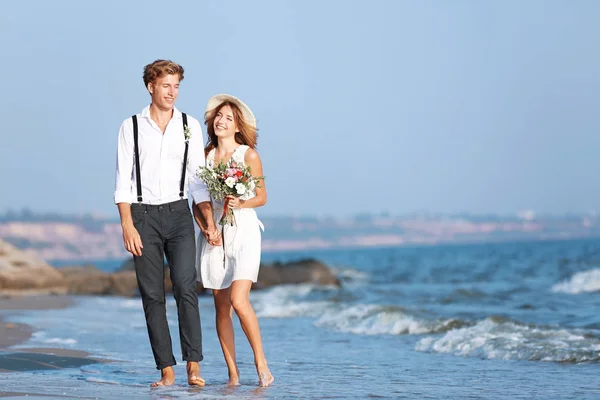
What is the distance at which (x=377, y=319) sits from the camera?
561 inches

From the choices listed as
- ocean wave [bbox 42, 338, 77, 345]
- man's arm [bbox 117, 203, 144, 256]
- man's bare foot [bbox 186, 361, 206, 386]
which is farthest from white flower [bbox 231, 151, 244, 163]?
ocean wave [bbox 42, 338, 77, 345]

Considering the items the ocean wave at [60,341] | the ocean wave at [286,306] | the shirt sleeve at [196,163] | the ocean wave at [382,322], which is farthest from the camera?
the ocean wave at [286,306]

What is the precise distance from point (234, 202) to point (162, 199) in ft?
1.74

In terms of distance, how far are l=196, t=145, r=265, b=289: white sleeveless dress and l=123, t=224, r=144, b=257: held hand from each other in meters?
0.61

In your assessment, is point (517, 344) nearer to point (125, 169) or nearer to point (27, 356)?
point (27, 356)

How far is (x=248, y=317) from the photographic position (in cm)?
688

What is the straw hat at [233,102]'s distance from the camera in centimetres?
692

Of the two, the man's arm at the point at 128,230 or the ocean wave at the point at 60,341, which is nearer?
the man's arm at the point at 128,230

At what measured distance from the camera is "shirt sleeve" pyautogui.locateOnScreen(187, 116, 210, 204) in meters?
6.64

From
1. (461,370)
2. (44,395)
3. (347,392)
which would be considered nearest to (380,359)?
(461,370)

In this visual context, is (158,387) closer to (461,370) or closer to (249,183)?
(249,183)

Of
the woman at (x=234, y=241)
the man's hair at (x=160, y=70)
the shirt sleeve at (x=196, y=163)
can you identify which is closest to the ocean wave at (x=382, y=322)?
the woman at (x=234, y=241)

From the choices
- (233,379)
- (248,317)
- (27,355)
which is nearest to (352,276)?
(27,355)

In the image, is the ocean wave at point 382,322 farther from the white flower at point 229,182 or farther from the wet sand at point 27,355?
the white flower at point 229,182
